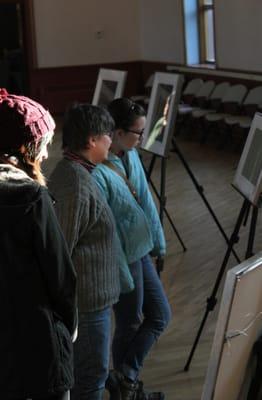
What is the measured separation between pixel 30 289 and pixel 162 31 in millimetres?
12780

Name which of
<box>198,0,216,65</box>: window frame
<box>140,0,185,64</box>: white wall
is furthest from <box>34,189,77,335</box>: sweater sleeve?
<box>140,0,185,64</box>: white wall

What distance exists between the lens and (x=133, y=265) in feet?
10.9

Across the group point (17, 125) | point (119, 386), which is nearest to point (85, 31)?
point (119, 386)

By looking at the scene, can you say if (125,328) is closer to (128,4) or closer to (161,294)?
(161,294)

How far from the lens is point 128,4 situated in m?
15.4

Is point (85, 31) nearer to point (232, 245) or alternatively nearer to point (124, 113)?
point (232, 245)

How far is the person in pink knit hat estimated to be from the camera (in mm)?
2092

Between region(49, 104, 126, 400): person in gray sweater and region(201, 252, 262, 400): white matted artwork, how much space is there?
63cm

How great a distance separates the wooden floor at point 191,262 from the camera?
406cm

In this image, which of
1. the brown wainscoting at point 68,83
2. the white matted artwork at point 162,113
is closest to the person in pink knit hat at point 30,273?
the white matted artwork at point 162,113

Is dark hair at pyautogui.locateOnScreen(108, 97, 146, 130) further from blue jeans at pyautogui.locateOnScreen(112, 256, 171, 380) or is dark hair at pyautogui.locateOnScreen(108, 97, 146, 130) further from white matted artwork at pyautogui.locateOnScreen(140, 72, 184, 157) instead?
white matted artwork at pyautogui.locateOnScreen(140, 72, 184, 157)

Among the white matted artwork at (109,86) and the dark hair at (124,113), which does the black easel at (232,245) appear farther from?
the white matted artwork at (109,86)

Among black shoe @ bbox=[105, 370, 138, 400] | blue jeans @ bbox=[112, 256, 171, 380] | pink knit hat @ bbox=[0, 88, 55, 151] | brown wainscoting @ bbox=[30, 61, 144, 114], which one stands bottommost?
black shoe @ bbox=[105, 370, 138, 400]

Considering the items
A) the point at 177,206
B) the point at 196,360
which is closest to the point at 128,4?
the point at 177,206
